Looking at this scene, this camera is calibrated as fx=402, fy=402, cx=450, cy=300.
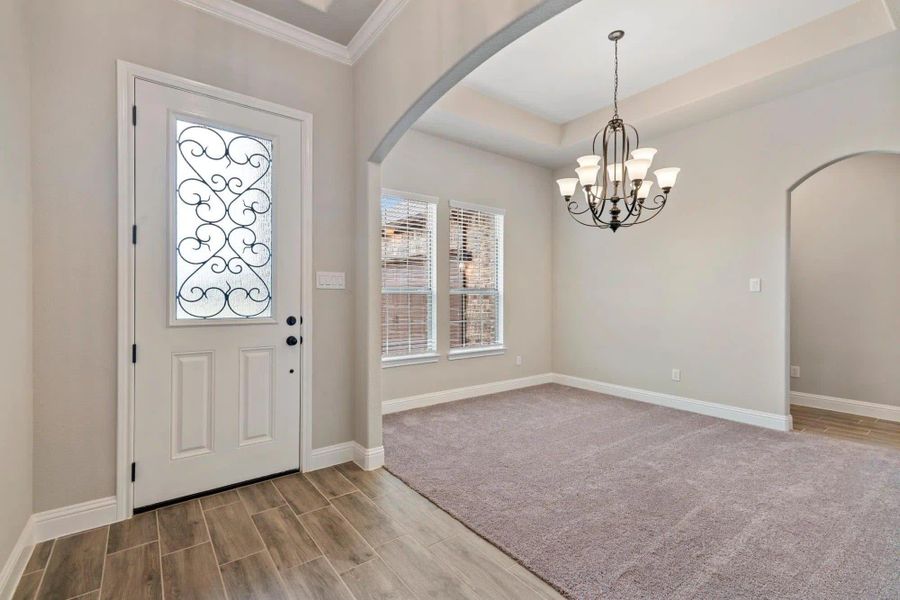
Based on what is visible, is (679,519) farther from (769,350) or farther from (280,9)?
(280,9)

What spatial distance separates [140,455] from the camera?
223 centimetres

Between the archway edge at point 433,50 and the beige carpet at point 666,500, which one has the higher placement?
the archway edge at point 433,50

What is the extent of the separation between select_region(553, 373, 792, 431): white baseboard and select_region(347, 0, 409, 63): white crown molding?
4.43 meters

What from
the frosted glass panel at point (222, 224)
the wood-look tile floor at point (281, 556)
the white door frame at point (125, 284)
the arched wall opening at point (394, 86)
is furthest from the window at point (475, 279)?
the white door frame at point (125, 284)

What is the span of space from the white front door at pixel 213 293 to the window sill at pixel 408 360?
58.4 inches

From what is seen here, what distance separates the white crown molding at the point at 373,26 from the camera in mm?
2480

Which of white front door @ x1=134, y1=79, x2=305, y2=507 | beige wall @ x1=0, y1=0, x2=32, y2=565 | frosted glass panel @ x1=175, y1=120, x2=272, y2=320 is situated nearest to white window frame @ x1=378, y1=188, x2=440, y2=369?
white front door @ x1=134, y1=79, x2=305, y2=507

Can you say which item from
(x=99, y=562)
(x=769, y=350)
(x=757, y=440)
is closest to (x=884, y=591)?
(x=757, y=440)

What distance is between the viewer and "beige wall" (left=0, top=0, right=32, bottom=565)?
5.35ft

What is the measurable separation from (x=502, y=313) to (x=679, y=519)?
3193mm

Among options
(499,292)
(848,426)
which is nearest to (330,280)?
(499,292)

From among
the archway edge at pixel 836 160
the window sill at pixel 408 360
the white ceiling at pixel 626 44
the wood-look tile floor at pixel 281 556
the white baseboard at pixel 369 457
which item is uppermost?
the white ceiling at pixel 626 44

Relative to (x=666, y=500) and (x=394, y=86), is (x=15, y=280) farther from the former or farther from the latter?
(x=666, y=500)

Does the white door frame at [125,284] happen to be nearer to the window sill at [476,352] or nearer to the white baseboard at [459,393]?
the white baseboard at [459,393]
